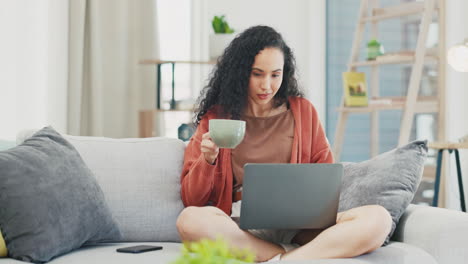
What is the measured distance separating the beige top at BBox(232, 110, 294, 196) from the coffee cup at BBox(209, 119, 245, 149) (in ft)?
1.34

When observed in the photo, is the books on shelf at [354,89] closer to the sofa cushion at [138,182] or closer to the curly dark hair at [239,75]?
the curly dark hair at [239,75]

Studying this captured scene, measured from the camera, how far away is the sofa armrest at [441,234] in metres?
1.78

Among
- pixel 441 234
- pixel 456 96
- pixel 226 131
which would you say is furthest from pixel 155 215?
pixel 456 96

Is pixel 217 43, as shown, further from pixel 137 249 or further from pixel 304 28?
pixel 137 249

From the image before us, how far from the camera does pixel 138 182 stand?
219 centimetres

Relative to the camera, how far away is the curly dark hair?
230 centimetres

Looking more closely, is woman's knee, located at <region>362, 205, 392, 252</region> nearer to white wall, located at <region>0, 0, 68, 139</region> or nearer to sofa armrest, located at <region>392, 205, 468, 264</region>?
sofa armrest, located at <region>392, 205, 468, 264</region>

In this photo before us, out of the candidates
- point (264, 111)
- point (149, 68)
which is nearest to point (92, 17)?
point (149, 68)

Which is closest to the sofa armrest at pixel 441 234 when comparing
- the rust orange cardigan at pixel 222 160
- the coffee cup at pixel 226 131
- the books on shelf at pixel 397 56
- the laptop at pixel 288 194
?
the laptop at pixel 288 194

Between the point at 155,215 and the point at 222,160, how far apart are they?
0.96 feet

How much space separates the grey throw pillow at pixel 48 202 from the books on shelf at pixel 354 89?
2748mm

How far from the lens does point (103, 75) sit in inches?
184

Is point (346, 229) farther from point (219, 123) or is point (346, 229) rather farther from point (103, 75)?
point (103, 75)

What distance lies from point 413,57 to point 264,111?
1997 millimetres
